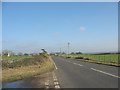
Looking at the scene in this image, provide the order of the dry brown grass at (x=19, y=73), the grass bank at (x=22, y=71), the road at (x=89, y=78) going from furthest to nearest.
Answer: the grass bank at (x=22, y=71), the dry brown grass at (x=19, y=73), the road at (x=89, y=78)

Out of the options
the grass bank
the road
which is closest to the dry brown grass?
the grass bank

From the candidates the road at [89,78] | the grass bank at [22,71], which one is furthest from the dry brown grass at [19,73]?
the road at [89,78]

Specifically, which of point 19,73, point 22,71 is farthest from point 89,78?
point 22,71

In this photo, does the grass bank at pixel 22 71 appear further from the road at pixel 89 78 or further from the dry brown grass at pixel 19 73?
the road at pixel 89 78

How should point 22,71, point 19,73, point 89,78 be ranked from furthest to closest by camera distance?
point 22,71, point 19,73, point 89,78

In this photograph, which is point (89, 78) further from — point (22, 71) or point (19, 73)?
point (22, 71)

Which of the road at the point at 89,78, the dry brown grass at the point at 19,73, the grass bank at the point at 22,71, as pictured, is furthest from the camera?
the grass bank at the point at 22,71

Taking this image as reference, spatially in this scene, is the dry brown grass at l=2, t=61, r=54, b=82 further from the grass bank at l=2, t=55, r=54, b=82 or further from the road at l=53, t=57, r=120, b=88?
the road at l=53, t=57, r=120, b=88

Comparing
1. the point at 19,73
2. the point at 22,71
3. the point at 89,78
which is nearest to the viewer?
the point at 89,78

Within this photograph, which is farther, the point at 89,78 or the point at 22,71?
the point at 22,71

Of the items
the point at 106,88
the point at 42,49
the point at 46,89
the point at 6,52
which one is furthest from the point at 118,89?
the point at 6,52

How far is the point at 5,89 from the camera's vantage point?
15.3 metres

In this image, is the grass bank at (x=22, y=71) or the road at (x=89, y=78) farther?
the grass bank at (x=22, y=71)

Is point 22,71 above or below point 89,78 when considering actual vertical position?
below
